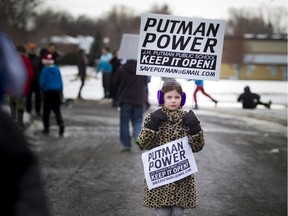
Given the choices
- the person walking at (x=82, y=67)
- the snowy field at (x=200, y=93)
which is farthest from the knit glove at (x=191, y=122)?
the person walking at (x=82, y=67)

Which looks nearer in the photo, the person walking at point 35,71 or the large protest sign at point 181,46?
the large protest sign at point 181,46

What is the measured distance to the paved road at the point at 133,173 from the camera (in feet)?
23.4

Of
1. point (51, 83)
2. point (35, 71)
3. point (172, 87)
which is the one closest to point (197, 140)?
point (172, 87)

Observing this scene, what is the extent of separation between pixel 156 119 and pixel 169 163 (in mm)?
551

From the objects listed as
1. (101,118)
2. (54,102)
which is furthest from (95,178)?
(101,118)

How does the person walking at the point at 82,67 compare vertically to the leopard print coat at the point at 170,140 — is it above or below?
below

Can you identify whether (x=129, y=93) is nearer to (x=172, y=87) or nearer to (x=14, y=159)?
(x=172, y=87)

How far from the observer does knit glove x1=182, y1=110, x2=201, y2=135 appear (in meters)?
4.96

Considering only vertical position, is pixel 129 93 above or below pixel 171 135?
below

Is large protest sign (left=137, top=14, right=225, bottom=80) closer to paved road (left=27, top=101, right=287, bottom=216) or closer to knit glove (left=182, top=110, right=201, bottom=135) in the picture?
knit glove (left=182, top=110, right=201, bottom=135)

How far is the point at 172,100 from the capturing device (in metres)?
5.07

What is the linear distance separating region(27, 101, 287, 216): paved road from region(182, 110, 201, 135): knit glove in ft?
6.67

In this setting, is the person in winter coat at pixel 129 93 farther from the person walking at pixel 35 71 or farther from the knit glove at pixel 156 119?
the person walking at pixel 35 71

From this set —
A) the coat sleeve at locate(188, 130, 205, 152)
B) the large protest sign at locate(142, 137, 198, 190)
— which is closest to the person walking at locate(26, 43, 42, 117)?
the large protest sign at locate(142, 137, 198, 190)
